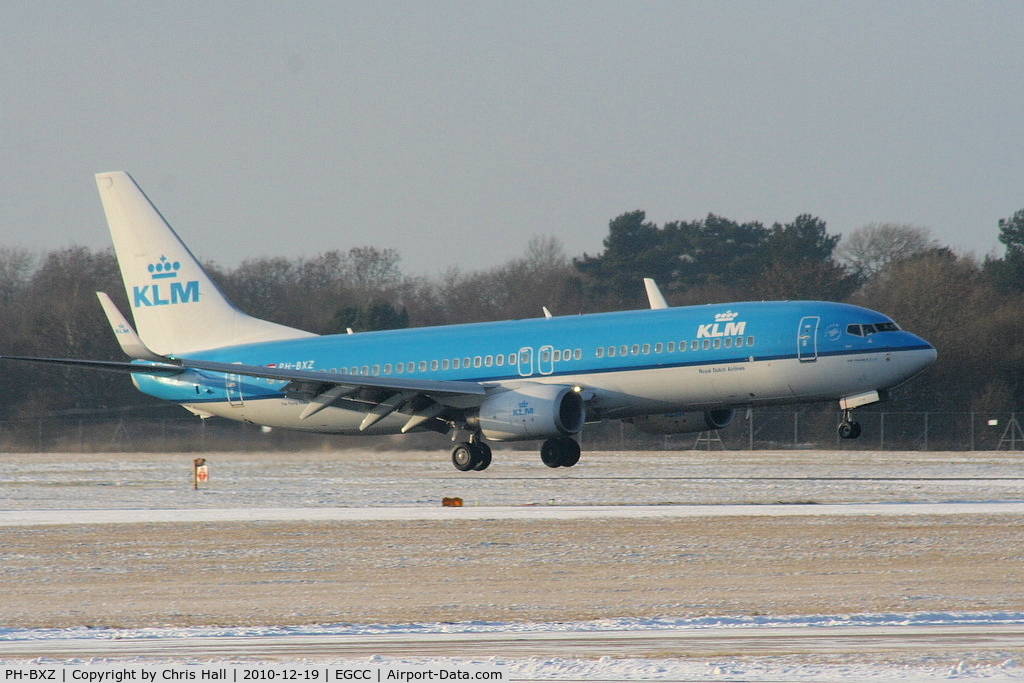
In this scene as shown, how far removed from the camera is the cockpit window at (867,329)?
3241cm

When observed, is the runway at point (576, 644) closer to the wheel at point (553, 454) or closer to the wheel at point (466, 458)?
the wheel at point (466, 458)

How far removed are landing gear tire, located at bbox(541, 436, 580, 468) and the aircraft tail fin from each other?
10.5 m

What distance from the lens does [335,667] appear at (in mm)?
10492

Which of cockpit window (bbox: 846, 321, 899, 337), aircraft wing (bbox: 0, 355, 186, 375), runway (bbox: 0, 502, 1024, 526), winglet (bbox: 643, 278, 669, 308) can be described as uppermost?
winglet (bbox: 643, 278, 669, 308)

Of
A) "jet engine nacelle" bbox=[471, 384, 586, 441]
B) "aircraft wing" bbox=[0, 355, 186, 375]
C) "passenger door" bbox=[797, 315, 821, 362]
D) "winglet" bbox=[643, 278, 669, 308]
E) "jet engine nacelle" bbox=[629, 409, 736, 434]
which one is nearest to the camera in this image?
"passenger door" bbox=[797, 315, 821, 362]

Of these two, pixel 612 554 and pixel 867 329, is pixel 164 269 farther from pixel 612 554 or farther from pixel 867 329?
pixel 612 554

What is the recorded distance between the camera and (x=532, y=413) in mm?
33344

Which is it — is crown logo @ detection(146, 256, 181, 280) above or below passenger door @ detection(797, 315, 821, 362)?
above

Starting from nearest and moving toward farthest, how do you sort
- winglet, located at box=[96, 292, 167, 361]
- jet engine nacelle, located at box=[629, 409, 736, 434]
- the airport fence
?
winglet, located at box=[96, 292, 167, 361]
jet engine nacelle, located at box=[629, 409, 736, 434]
the airport fence

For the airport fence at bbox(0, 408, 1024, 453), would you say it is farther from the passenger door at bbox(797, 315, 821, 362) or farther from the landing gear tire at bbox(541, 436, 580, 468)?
the passenger door at bbox(797, 315, 821, 362)

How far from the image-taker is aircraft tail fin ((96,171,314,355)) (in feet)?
140

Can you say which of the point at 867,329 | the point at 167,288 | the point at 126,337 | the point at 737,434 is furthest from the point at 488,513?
the point at 737,434

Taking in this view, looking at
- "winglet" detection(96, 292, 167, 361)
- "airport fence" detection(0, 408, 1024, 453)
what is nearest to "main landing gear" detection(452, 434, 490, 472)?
"winglet" detection(96, 292, 167, 361)

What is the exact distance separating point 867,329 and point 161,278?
22647mm
